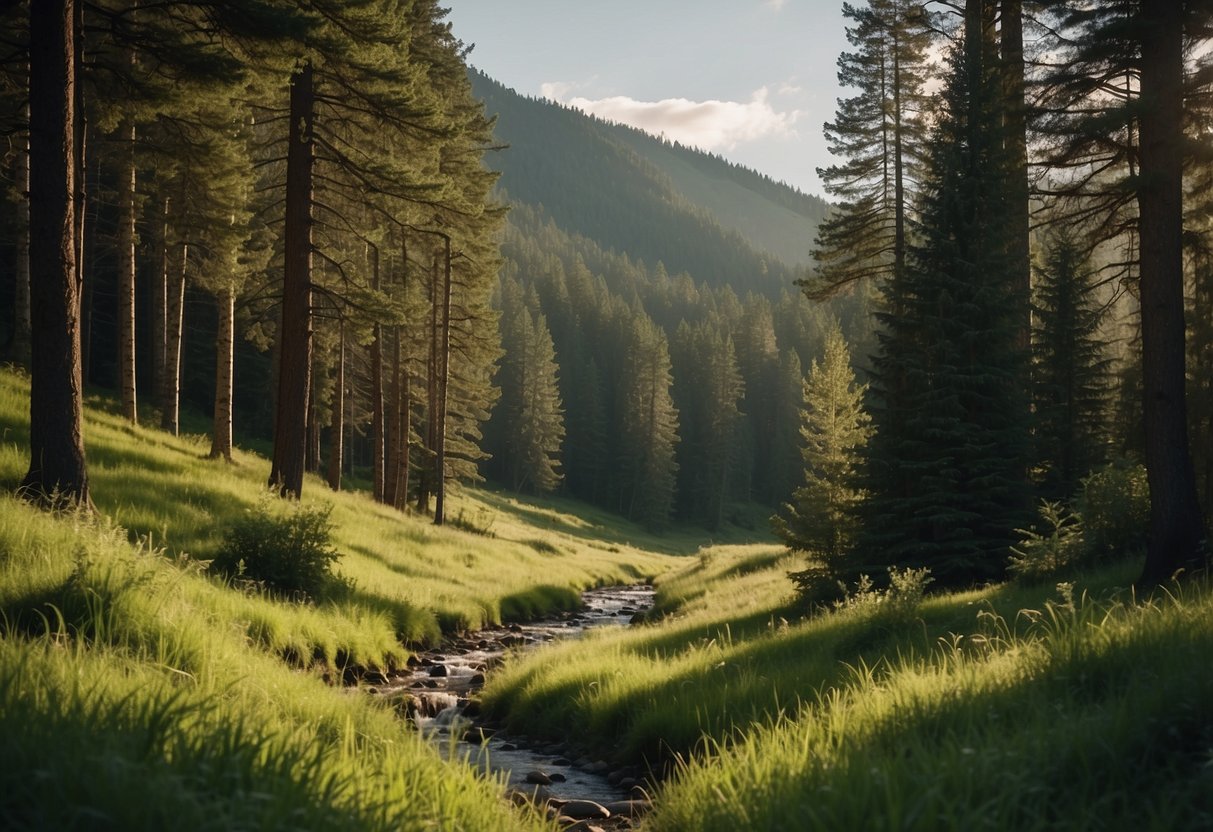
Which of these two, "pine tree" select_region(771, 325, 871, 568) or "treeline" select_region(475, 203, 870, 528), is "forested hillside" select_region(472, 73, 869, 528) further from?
"pine tree" select_region(771, 325, 871, 568)

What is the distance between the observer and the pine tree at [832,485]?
1538 cm

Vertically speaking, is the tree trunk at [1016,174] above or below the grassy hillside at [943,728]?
above

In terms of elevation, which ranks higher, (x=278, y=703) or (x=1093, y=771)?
(x=1093, y=771)

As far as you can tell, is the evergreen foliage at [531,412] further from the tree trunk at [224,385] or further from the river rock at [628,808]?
the river rock at [628,808]

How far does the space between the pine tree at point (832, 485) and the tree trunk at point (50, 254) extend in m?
12.2

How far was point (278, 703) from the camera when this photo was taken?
5617 millimetres

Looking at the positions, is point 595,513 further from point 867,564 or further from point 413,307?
point 867,564

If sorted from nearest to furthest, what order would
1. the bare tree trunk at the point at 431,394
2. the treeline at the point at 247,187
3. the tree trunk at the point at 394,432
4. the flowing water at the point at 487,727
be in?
1. the flowing water at the point at 487,727
2. the treeline at the point at 247,187
3. the tree trunk at the point at 394,432
4. the bare tree trunk at the point at 431,394

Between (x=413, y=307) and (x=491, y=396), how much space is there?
1003 inches

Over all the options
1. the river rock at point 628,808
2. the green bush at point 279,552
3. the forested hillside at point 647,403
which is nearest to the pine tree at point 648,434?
the forested hillside at point 647,403

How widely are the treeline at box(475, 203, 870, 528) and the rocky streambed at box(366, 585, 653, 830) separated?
63.1 metres

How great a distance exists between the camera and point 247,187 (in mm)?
22594

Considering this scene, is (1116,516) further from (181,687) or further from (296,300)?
(296,300)

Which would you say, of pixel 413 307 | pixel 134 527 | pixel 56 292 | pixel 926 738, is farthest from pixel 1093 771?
pixel 413 307
